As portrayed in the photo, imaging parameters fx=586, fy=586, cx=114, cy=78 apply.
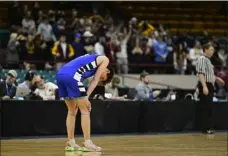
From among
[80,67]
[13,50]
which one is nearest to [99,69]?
[80,67]

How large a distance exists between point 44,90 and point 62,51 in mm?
3601

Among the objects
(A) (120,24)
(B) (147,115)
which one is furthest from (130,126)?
(A) (120,24)

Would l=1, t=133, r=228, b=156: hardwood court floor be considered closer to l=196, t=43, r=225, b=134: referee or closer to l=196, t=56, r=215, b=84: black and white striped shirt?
l=196, t=43, r=225, b=134: referee

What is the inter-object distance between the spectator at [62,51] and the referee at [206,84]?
493cm

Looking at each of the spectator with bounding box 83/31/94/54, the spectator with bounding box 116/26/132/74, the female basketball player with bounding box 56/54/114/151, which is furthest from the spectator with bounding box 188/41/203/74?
the female basketball player with bounding box 56/54/114/151

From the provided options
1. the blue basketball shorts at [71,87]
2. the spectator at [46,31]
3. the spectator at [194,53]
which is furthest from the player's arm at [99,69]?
the spectator at [194,53]

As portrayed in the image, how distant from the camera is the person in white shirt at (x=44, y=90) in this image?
12268 millimetres

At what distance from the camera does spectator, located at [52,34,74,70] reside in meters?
15.9

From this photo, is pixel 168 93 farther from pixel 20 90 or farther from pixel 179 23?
pixel 179 23

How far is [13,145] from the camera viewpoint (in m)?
9.03

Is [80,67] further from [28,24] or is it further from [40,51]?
[28,24]

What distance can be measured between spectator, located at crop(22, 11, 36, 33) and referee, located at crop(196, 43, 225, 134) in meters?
6.37

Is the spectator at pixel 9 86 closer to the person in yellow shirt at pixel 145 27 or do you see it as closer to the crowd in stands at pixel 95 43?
the crowd in stands at pixel 95 43

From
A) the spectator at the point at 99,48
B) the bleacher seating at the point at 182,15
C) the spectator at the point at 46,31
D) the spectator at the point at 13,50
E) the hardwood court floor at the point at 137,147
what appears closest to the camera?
the hardwood court floor at the point at 137,147
